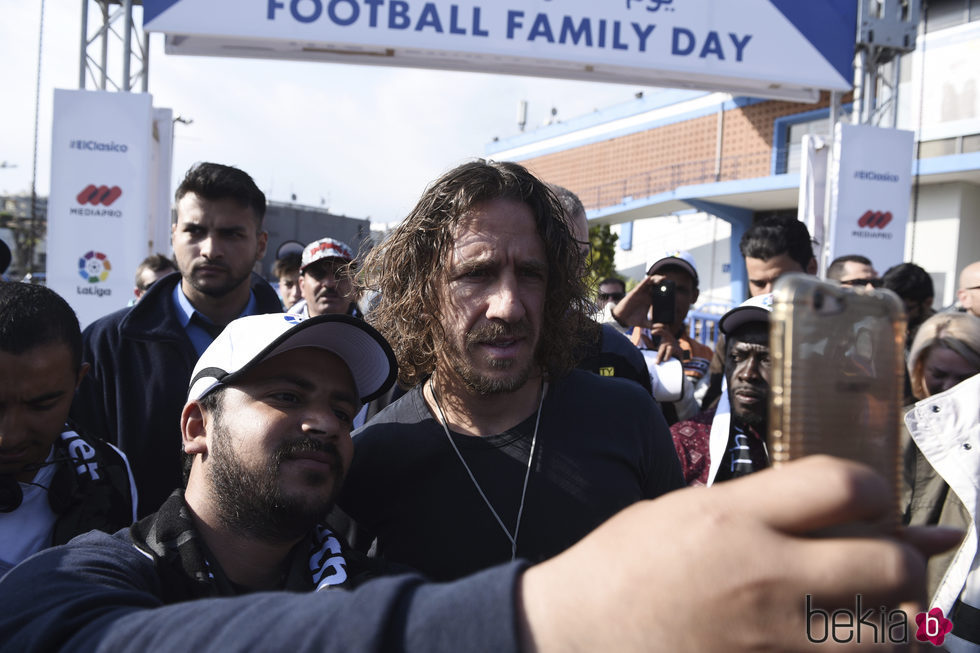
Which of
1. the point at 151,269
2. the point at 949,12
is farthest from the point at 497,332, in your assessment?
the point at 949,12

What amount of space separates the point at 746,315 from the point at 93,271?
18.1 ft

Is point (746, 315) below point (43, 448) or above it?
above

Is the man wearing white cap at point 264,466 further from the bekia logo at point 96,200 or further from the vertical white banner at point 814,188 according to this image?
the vertical white banner at point 814,188

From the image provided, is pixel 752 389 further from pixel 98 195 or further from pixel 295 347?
pixel 98 195

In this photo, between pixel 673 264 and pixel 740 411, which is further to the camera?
pixel 673 264

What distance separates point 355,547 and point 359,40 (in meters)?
5.51

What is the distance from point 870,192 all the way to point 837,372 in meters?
7.54

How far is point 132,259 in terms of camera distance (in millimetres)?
6133

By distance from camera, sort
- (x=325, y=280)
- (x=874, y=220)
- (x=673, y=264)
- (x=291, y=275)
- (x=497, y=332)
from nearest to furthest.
Result: 1. (x=497, y=332)
2. (x=673, y=264)
3. (x=325, y=280)
4. (x=291, y=275)
5. (x=874, y=220)

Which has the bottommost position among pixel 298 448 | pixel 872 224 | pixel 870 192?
pixel 298 448

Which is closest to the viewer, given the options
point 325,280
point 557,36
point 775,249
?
point 775,249

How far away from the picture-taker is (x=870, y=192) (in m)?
7.09

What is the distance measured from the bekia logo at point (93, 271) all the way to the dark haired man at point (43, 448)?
4474 millimetres

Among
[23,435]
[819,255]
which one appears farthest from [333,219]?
[23,435]
